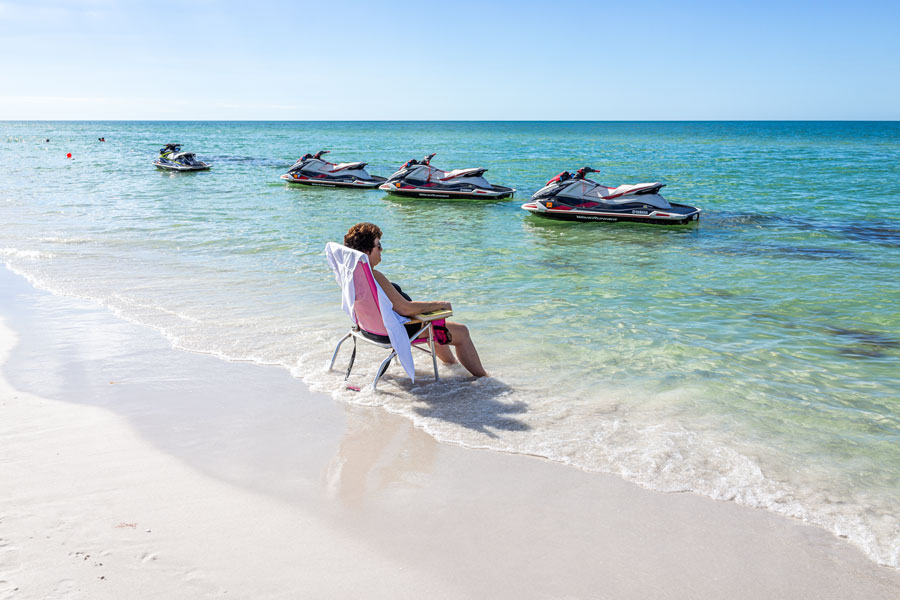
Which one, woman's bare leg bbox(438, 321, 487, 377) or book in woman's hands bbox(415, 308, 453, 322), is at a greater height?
book in woman's hands bbox(415, 308, 453, 322)

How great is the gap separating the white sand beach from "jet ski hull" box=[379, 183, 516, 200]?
16305mm

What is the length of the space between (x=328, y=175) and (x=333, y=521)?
22936 mm

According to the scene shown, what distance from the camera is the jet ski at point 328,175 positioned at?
2497 cm

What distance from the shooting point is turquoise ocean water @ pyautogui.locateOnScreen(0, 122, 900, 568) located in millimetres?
4371

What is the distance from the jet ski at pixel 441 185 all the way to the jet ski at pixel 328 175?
363cm

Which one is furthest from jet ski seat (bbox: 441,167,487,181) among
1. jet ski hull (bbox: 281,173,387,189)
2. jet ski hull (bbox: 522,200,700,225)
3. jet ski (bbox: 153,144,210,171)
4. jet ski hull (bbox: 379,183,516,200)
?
jet ski (bbox: 153,144,210,171)

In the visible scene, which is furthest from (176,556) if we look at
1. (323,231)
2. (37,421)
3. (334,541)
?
(323,231)

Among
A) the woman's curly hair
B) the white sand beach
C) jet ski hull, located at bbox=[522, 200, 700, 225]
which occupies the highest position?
the woman's curly hair

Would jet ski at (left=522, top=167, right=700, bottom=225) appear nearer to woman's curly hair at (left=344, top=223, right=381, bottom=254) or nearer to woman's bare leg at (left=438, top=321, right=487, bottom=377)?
woman's bare leg at (left=438, top=321, right=487, bottom=377)

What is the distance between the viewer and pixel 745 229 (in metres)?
15.3

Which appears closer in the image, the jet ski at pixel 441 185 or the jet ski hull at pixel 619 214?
the jet ski hull at pixel 619 214

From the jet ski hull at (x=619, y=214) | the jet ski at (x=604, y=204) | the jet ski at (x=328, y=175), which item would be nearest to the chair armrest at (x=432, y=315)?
the jet ski at (x=604, y=204)

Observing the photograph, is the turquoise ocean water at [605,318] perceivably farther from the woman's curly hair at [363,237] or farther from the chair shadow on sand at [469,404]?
the woman's curly hair at [363,237]

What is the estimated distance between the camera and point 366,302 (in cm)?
525
